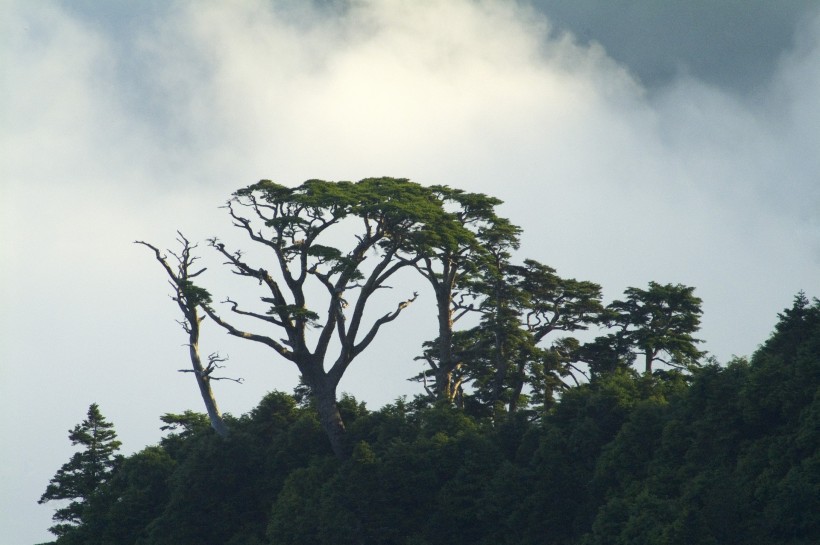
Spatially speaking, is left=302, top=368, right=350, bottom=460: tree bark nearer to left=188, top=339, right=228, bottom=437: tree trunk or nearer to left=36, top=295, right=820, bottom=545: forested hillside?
left=36, top=295, right=820, bottom=545: forested hillside

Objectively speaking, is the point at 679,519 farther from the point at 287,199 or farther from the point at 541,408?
the point at 287,199

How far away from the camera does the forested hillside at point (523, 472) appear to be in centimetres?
3294

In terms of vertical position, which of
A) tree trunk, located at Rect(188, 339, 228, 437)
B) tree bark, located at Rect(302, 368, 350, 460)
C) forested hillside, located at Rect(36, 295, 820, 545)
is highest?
tree trunk, located at Rect(188, 339, 228, 437)

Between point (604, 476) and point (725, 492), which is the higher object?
Answer: point (604, 476)

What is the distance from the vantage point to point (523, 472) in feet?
130

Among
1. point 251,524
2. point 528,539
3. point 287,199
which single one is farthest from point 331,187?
point 528,539

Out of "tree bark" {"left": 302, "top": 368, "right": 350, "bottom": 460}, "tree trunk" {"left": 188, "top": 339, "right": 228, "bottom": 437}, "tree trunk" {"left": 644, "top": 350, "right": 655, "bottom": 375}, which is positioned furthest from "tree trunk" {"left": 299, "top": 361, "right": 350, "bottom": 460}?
"tree trunk" {"left": 644, "top": 350, "right": 655, "bottom": 375}

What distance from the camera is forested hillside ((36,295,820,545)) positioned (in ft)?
108

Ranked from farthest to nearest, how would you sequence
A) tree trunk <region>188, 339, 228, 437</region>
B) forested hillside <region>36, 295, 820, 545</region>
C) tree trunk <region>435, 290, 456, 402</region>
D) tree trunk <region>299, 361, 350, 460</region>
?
tree trunk <region>435, 290, 456, 402</region> < tree trunk <region>188, 339, 228, 437</region> < tree trunk <region>299, 361, 350, 460</region> < forested hillside <region>36, 295, 820, 545</region>

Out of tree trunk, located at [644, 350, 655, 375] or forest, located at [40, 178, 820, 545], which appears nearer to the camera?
forest, located at [40, 178, 820, 545]

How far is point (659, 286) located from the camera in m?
53.1

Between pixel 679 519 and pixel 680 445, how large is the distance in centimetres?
461

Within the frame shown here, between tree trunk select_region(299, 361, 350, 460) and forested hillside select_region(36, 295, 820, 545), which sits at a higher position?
tree trunk select_region(299, 361, 350, 460)

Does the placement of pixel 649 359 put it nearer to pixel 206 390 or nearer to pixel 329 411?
pixel 329 411
